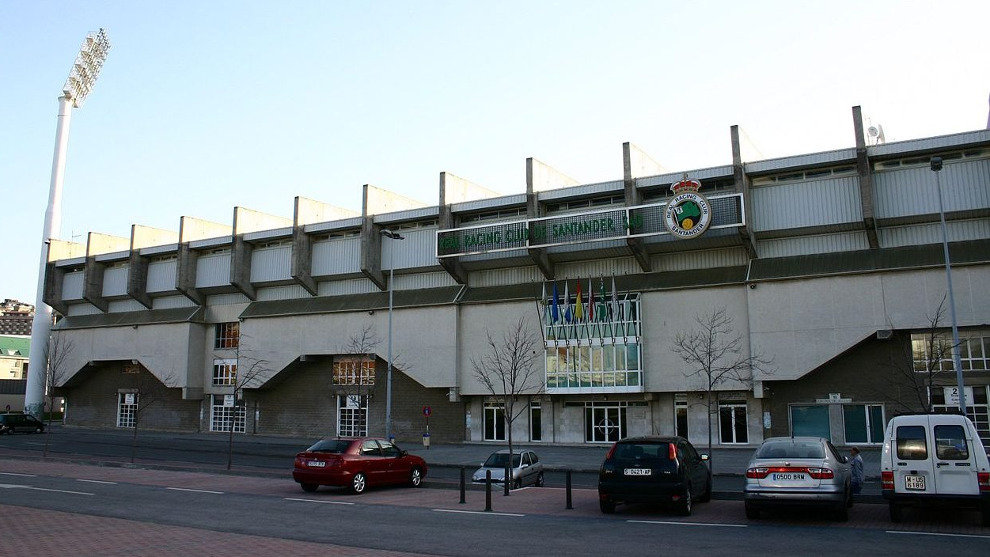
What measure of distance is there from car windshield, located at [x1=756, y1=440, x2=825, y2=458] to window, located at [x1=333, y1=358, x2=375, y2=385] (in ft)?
109

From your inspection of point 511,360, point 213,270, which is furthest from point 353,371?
point 213,270

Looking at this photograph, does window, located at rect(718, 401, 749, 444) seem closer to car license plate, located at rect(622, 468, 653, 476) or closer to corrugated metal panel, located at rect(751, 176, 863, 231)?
corrugated metal panel, located at rect(751, 176, 863, 231)

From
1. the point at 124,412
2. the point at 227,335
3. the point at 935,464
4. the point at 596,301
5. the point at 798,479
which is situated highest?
the point at 596,301

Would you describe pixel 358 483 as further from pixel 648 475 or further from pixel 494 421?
pixel 494 421

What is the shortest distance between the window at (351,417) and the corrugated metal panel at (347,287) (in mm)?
6431

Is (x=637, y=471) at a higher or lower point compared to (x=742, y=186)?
lower

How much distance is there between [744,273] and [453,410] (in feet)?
58.0

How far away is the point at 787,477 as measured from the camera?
12.7m

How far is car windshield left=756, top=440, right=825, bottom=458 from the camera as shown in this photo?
13039mm

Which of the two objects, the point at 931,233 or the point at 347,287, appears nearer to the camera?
the point at 931,233

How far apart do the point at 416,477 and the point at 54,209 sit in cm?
5502

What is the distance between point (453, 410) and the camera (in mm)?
42281

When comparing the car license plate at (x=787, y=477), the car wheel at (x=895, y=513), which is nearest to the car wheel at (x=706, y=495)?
the car license plate at (x=787, y=477)

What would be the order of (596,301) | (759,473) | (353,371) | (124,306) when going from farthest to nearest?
(124,306)
(353,371)
(596,301)
(759,473)
